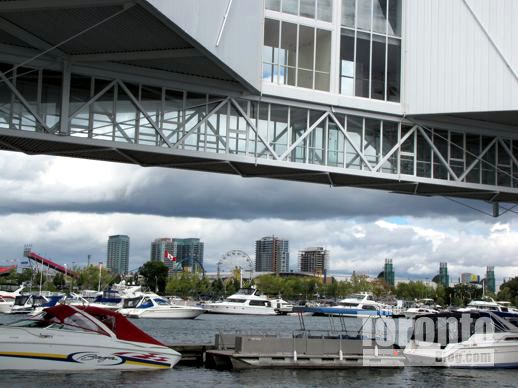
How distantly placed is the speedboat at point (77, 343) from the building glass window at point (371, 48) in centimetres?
1334

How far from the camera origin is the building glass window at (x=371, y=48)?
1309 inches

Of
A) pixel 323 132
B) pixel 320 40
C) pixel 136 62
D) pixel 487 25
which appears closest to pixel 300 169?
pixel 323 132

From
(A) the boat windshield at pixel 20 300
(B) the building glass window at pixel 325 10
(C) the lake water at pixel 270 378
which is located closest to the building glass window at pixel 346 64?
(B) the building glass window at pixel 325 10

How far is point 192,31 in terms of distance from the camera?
24.7 meters

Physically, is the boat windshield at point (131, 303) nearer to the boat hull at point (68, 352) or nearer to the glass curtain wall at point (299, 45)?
the boat hull at point (68, 352)

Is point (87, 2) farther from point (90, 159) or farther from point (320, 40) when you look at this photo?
point (320, 40)

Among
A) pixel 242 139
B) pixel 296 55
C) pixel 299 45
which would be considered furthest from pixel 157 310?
pixel 296 55

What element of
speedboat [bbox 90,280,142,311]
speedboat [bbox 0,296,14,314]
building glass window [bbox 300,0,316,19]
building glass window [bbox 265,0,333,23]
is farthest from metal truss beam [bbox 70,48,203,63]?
speedboat [bbox 90,280,142,311]

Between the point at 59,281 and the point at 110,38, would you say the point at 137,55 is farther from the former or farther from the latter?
the point at 59,281

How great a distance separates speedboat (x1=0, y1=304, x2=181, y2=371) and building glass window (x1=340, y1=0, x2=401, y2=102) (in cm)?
1334

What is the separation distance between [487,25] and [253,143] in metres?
11.4

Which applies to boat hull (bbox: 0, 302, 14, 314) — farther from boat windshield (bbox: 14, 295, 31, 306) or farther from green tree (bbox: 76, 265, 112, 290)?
green tree (bbox: 76, 265, 112, 290)

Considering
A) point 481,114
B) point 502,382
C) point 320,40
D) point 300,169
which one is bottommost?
point 502,382

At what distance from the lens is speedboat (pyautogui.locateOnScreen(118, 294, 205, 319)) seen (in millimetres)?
88562
